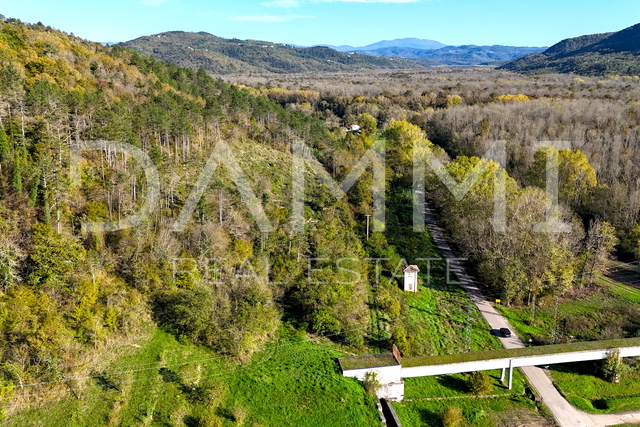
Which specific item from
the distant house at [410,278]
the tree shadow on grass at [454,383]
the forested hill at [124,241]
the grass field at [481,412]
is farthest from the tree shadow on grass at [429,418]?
the distant house at [410,278]

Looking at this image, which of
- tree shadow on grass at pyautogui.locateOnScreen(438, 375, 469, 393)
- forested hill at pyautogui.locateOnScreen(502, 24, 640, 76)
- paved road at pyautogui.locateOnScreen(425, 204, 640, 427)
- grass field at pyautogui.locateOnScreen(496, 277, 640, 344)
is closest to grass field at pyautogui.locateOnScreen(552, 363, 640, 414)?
paved road at pyautogui.locateOnScreen(425, 204, 640, 427)

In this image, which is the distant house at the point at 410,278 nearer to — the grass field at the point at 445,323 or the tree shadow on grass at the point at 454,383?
the grass field at the point at 445,323

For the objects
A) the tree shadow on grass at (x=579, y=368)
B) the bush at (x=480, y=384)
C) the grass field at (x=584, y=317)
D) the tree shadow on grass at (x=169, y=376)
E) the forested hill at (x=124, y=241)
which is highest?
the forested hill at (x=124, y=241)

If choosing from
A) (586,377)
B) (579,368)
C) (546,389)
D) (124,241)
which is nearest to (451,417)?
(546,389)

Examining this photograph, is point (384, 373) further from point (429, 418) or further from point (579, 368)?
point (579, 368)

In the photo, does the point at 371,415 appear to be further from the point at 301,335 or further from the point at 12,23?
the point at 12,23

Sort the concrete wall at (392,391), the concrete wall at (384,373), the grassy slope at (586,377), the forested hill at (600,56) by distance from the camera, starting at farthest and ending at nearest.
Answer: the forested hill at (600,56) < the grassy slope at (586,377) < the concrete wall at (392,391) < the concrete wall at (384,373)
